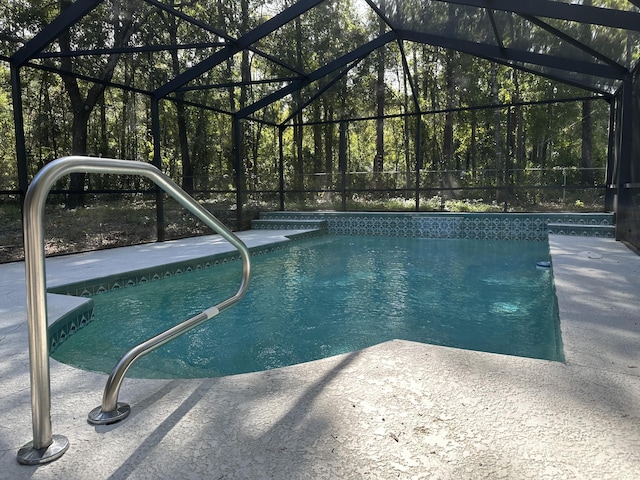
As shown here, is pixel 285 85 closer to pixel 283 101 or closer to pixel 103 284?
pixel 283 101

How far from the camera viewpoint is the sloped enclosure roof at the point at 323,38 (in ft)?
14.8

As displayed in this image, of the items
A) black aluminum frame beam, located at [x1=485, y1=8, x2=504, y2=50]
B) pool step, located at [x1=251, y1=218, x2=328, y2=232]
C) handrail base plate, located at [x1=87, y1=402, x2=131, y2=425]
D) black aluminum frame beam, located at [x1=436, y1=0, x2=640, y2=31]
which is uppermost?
black aluminum frame beam, located at [x1=485, y1=8, x2=504, y2=50]

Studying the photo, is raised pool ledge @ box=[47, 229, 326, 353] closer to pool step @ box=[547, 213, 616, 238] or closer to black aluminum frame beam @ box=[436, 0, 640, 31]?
black aluminum frame beam @ box=[436, 0, 640, 31]

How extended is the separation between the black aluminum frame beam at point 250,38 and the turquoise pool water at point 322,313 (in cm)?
290

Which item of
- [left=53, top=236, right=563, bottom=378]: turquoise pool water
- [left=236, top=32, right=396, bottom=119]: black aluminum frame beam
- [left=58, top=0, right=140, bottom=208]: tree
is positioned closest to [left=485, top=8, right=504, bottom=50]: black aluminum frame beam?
[left=236, top=32, right=396, bottom=119]: black aluminum frame beam

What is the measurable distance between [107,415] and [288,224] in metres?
7.78

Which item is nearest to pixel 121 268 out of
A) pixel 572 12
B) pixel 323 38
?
pixel 572 12

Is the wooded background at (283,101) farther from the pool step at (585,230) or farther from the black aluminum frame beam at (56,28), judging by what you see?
the pool step at (585,230)

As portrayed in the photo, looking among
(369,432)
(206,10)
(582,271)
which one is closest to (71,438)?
(369,432)

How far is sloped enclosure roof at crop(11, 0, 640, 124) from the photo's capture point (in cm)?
452

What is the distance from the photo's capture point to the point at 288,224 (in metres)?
9.05

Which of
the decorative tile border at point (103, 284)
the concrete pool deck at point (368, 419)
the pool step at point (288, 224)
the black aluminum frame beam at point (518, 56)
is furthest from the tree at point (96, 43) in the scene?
the concrete pool deck at point (368, 419)

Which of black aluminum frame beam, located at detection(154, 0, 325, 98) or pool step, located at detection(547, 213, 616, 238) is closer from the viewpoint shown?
black aluminum frame beam, located at detection(154, 0, 325, 98)

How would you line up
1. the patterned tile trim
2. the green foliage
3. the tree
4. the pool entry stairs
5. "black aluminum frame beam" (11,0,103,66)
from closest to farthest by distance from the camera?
the patterned tile trim, "black aluminum frame beam" (11,0,103,66), the green foliage, the pool entry stairs, the tree
